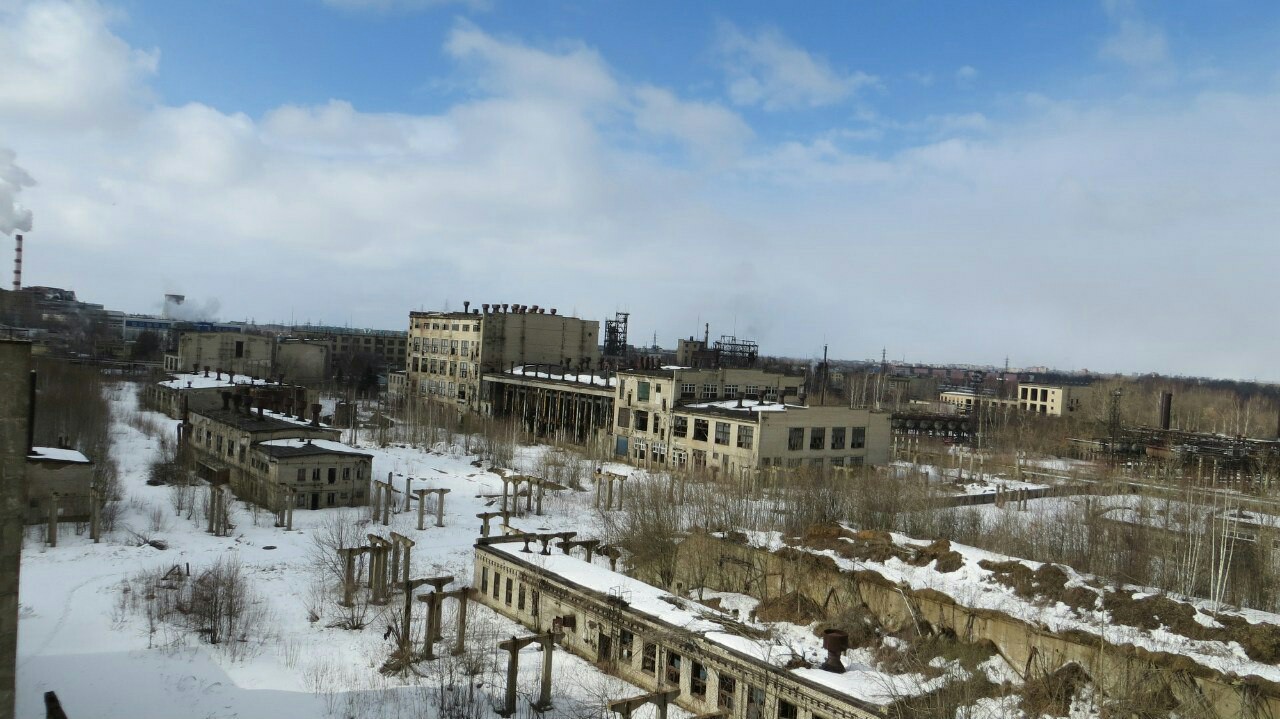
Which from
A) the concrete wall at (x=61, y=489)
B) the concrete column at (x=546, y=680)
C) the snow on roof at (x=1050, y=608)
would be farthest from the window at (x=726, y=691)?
the concrete wall at (x=61, y=489)

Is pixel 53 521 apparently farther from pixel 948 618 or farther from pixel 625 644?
pixel 948 618

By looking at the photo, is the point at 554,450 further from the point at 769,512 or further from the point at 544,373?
the point at 769,512

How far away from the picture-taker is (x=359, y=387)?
325 ft

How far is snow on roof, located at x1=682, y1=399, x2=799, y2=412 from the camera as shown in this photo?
47844 mm

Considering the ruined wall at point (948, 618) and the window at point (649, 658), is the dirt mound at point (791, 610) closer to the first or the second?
the ruined wall at point (948, 618)

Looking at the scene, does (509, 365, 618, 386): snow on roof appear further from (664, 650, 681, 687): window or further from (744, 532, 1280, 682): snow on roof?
(664, 650, 681, 687): window

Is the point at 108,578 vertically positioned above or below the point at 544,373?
below

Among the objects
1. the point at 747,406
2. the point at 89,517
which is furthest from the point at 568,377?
the point at 89,517

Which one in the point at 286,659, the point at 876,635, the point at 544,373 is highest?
the point at 544,373

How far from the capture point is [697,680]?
17.9 meters

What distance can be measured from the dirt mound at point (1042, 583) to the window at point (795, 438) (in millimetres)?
24928

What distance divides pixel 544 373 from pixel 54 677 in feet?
174

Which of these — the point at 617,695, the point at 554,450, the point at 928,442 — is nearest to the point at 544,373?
the point at 554,450

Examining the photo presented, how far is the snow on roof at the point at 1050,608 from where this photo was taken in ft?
52.9
